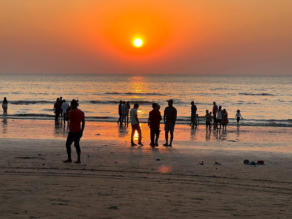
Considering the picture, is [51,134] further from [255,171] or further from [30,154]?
[255,171]

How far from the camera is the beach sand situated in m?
8.09

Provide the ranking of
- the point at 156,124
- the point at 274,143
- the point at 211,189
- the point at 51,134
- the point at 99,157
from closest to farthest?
the point at 211,189, the point at 99,157, the point at 156,124, the point at 274,143, the point at 51,134

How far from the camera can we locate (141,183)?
412 inches

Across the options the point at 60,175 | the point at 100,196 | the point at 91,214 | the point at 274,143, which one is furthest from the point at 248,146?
the point at 91,214

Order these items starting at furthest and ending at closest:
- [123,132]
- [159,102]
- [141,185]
Answer: [159,102]
[123,132]
[141,185]

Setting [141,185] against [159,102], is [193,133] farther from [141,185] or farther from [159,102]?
[159,102]

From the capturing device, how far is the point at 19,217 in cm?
741

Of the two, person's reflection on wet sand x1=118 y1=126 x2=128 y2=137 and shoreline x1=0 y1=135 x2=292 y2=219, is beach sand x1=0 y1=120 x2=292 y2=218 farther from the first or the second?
person's reflection on wet sand x1=118 y1=126 x2=128 y2=137

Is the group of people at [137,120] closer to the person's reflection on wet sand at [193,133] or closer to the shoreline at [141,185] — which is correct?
the shoreline at [141,185]

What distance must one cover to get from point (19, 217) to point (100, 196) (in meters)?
2.00

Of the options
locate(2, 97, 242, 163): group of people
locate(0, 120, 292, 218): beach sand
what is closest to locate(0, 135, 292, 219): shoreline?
locate(0, 120, 292, 218): beach sand

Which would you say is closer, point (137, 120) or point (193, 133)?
point (137, 120)

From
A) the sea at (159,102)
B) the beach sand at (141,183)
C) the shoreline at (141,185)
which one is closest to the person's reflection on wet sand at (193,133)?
the beach sand at (141,183)

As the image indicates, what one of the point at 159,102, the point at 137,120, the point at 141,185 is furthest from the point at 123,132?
the point at 159,102
